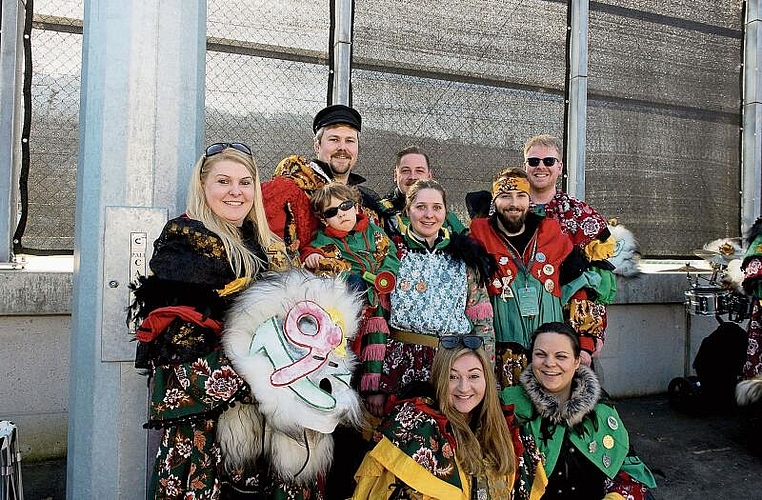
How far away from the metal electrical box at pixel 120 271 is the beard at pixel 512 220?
1902 mm

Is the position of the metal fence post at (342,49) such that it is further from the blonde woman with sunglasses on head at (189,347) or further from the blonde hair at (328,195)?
the blonde woman with sunglasses on head at (189,347)

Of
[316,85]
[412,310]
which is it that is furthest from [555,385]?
[316,85]

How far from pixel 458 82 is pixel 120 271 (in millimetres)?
4141

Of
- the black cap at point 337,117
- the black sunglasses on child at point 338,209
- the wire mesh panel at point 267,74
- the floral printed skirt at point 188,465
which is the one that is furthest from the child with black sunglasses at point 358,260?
the wire mesh panel at point 267,74

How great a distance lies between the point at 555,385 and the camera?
2949 mm

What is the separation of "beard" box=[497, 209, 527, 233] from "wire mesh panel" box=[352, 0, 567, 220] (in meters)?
2.27

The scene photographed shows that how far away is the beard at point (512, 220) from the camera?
3.46 meters

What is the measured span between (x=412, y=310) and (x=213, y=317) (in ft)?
3.90

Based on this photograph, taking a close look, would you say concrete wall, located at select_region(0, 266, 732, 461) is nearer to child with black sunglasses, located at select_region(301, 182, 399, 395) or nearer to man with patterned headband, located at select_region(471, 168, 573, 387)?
child with black sunglasses, located at select_region(301, 182, 399, 395)

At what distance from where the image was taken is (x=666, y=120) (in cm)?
693

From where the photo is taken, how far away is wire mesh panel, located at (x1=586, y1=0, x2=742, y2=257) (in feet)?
21.7

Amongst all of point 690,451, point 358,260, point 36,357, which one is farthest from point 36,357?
point 690,451

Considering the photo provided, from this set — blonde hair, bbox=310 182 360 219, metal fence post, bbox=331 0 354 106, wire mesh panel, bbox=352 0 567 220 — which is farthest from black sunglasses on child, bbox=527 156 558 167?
metal fence post, bbox=331 0 354 106

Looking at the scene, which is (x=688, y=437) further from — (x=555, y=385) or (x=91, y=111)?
(x=91, y=111)
